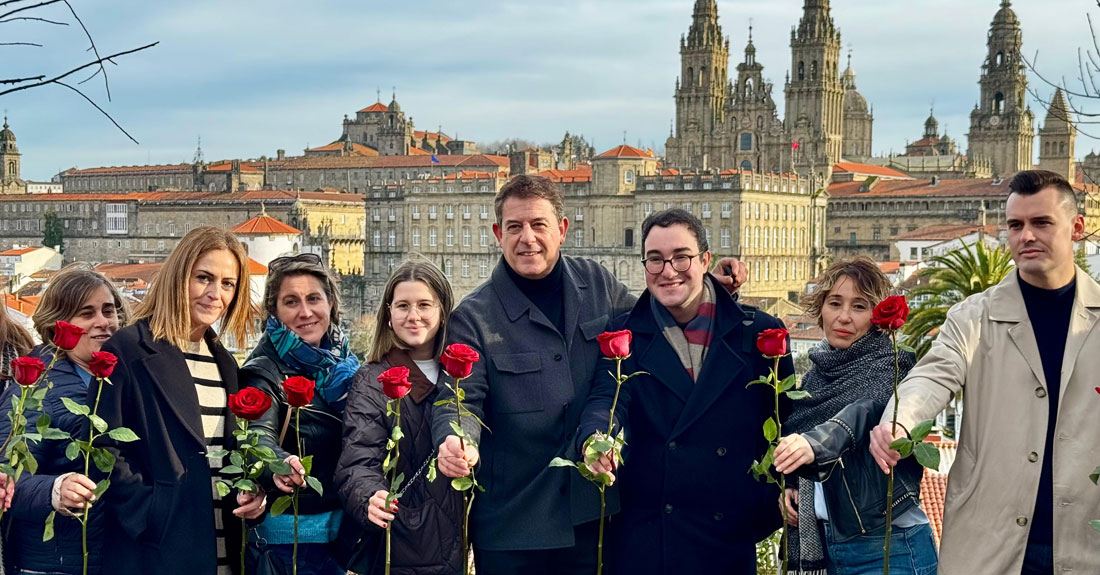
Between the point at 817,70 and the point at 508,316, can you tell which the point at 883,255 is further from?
the point at 508,316

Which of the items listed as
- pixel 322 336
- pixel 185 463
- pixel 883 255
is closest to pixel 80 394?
pixel 185 463

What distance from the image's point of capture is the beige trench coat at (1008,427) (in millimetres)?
2914

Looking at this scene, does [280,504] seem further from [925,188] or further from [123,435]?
[925,188]

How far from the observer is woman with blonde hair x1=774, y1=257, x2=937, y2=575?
329 centimetres

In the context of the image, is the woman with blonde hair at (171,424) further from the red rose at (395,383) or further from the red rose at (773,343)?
the red rose at (773,343)

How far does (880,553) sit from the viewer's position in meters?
3.33

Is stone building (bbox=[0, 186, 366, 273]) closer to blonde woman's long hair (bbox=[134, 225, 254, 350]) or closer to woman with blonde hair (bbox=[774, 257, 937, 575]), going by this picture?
blonde woman's long hair (bbox=[134, 225, 254, 350])

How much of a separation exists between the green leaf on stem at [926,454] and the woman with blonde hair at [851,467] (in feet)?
1.22

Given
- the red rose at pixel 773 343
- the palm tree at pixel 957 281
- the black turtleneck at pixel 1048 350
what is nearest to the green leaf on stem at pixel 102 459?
the red rose at pixel 773 343

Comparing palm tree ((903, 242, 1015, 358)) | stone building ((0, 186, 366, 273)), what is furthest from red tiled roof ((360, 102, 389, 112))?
palm tree ((903, 242, 1015, 358))

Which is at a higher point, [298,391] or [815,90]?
[815,90]

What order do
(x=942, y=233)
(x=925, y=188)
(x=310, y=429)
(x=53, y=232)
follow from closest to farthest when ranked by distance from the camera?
(x=310, y=429) → (x=942, y=233) → (x=925, y=188) → (x=53, y=232)

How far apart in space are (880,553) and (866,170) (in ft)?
218

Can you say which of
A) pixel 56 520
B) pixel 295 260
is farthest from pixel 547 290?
pixel 56 520
